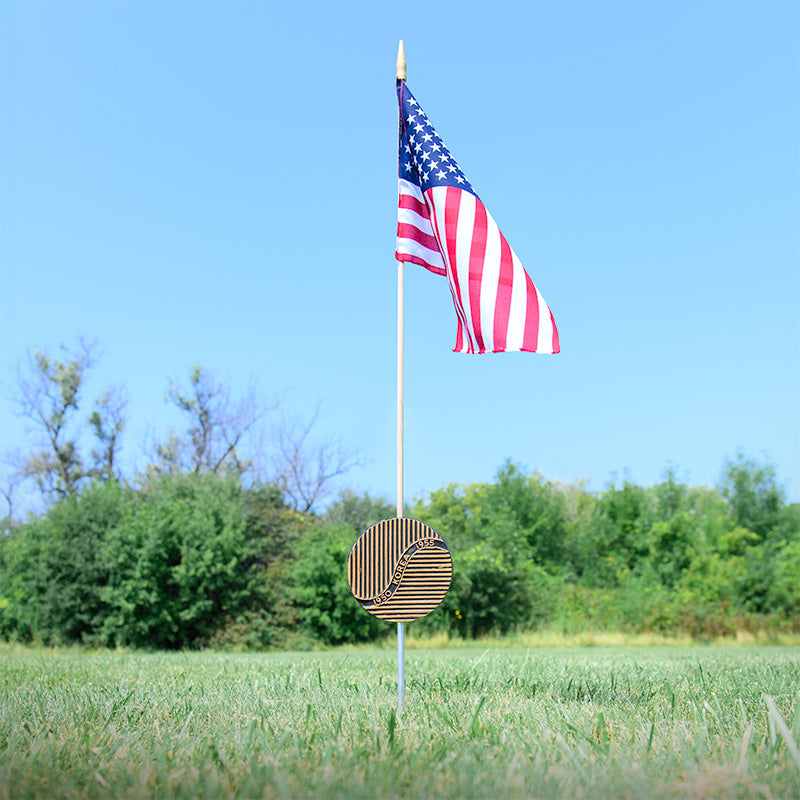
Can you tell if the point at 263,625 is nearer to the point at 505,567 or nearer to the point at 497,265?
the point at 505,567

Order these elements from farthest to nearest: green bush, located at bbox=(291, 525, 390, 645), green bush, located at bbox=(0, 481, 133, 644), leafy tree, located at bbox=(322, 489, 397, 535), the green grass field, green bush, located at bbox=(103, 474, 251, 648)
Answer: leafy tree, located at bbox=(322, 489, 397, 535)
green bush, located at bbox=(291, 525, 390, 645)
green bush, located at bbox=(0, 481, 133, 644)
green bush, located at bbox=(103, 474, 251, 648)
the green grass field

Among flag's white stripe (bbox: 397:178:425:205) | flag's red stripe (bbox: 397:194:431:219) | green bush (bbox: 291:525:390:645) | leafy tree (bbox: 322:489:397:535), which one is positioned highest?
flag's white stripe (bbox: 397:178:425:205)

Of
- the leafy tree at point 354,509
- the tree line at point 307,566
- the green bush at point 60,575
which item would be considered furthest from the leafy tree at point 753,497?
the green bush at point 60,575

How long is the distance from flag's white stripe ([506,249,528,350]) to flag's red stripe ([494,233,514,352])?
0.03 meters

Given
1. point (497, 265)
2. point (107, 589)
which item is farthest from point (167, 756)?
point (107, 589)

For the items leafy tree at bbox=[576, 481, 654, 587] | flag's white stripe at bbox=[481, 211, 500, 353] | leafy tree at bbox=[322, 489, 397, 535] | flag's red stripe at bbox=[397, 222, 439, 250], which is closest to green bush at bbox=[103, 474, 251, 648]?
leafy tree at bbox=[322, 489, 397, 535]

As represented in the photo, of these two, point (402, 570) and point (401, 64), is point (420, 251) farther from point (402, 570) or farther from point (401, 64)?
point (402, 570)

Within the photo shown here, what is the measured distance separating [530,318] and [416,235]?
0.98 metres

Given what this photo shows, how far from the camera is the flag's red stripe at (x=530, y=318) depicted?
208 inches

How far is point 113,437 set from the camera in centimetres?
3288

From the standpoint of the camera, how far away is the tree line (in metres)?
20.4

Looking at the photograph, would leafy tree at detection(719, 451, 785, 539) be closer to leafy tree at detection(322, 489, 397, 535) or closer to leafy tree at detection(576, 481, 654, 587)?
leafy tree at detection(576, 481, 654, 587)

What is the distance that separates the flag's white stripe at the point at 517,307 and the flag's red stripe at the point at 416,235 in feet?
1.88

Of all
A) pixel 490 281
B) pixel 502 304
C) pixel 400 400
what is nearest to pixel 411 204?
pixel 490 281
